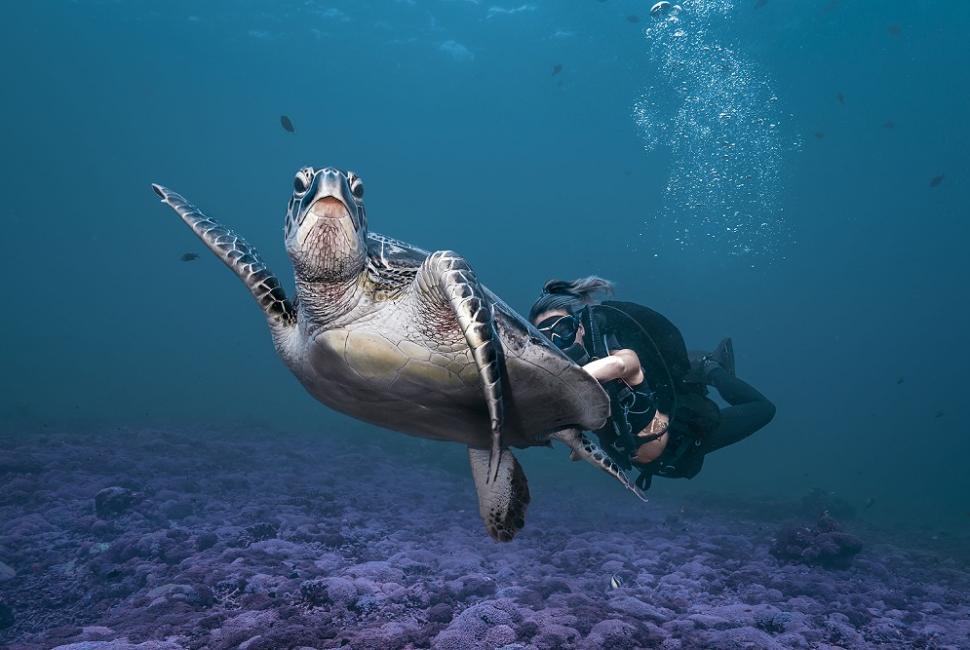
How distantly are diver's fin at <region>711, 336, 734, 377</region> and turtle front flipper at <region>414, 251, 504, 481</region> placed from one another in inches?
231

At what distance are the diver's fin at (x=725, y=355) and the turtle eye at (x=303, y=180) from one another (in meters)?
6.31

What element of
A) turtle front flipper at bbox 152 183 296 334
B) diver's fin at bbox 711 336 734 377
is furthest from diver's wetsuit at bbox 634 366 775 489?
turtle front flipper at bbox 152 183 296 334

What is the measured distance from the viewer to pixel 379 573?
507 centimetres

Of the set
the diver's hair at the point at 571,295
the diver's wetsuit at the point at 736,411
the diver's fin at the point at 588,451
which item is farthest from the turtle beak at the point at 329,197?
the diver's wetsuit at the point at 736,411

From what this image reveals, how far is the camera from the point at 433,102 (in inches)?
2286

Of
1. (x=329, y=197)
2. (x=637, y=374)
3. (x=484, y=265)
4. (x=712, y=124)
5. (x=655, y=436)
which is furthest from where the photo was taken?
(x=484, y=265)

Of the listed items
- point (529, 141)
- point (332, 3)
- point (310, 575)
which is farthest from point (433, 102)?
point (310, 575)

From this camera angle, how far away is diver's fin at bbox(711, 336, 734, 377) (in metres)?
7.11

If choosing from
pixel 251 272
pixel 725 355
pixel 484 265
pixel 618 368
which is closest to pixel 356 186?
pixel 251 272

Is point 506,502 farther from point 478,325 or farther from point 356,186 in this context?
point 356,186

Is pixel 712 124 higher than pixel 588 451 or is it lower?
higher

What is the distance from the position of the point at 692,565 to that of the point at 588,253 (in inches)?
3944

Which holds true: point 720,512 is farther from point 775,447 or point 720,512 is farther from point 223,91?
point 223,91

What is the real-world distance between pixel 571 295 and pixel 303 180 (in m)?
2.99
